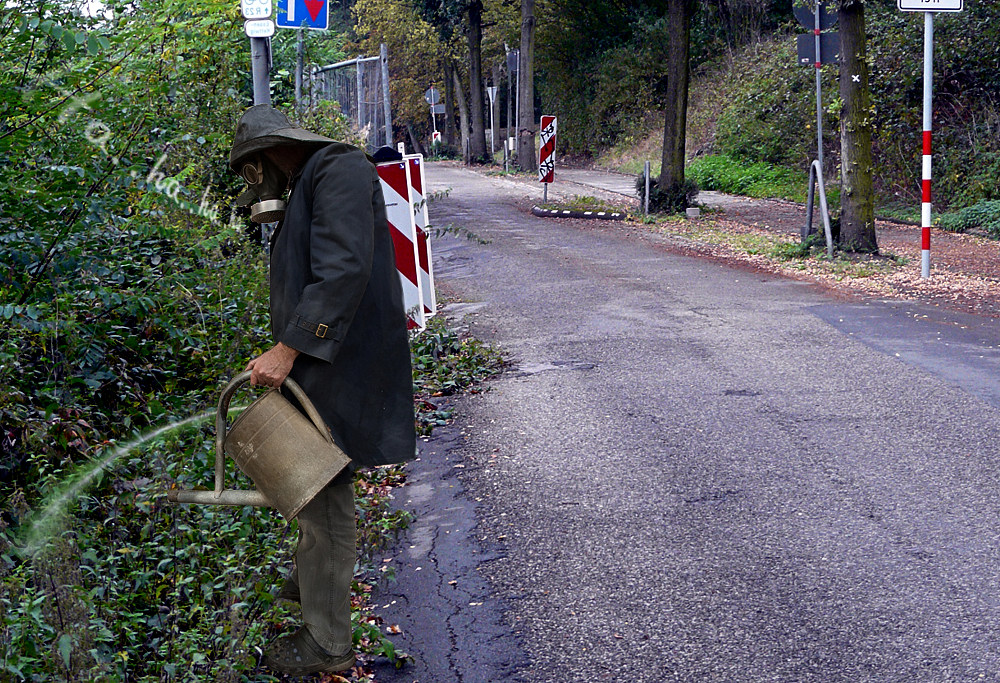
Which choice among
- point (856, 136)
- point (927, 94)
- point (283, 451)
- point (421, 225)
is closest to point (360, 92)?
point (856, 136)

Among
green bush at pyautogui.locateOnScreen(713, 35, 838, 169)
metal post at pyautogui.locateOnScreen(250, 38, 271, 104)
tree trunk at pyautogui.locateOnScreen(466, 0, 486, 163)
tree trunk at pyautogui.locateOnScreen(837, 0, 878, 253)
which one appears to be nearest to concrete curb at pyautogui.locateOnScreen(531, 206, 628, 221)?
green bush at pyautogui.locateOnScreen(713, 35, 838, 169)

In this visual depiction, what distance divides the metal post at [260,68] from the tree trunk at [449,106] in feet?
167

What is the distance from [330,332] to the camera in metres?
3.69

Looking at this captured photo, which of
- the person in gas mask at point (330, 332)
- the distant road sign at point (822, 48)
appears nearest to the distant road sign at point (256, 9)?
the person in gas mask at point (330, 332)

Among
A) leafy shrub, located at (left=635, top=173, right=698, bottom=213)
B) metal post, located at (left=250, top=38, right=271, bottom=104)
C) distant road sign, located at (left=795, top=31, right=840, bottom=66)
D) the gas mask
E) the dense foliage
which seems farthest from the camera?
leafy shrub, located at (left=635, top=173, right=698, bottom=213)

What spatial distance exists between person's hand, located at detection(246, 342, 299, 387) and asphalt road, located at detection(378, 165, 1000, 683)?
112 centimetres

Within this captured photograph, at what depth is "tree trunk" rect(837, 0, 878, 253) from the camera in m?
14.7

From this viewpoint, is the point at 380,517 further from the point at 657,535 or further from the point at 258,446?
the point at 258,446

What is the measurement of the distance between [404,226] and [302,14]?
1.81m

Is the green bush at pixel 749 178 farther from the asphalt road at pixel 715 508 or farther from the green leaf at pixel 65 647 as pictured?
the green leaf at pixel 65 647

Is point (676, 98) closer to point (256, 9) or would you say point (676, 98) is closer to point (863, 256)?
point (863, 256)

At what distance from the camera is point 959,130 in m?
20.7

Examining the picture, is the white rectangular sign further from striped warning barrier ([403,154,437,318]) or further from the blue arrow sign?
the blue arrow sign

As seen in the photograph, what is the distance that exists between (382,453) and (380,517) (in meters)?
1.54
